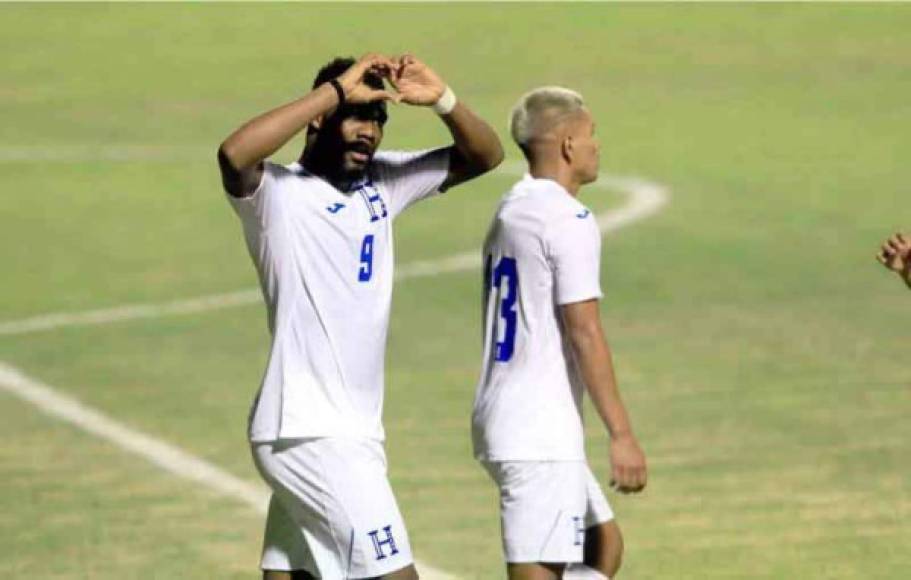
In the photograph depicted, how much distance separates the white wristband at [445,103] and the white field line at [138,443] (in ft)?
9.15

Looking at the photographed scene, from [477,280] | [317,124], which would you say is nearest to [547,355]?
[317,124]

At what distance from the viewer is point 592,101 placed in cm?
3036

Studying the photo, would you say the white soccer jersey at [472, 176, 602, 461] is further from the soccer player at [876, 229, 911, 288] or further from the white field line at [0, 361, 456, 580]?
the white field line at [0, 361, 456, 580]

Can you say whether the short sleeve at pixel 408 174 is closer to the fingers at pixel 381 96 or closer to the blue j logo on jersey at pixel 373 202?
the blue j logo on jersey at pixel 373 202

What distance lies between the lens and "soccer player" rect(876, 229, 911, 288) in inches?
416

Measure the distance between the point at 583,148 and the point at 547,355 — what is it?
658 mm

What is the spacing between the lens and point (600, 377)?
923 centimetres

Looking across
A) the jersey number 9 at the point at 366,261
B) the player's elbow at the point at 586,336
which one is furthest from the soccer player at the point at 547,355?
the jersey number 9 at the point at 366,261

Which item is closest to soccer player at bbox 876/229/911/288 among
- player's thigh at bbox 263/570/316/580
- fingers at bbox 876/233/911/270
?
fingers at bbox 876/233/911/270

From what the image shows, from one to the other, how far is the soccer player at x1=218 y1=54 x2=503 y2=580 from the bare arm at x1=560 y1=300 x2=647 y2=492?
58 centimetres

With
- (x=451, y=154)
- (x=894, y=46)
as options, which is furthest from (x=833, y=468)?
(x=894, y=46)

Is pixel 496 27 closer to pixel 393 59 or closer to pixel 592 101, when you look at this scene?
pixel 592 101

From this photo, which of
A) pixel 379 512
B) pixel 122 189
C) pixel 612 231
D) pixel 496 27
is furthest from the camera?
pixel 496 27

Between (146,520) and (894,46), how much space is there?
75.2 ft
